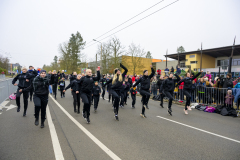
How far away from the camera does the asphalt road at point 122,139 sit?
3588 mm

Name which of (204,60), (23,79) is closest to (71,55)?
(204,60)

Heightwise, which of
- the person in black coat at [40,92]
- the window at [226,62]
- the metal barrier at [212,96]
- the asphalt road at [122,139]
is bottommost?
the asphalt road at [122,139]

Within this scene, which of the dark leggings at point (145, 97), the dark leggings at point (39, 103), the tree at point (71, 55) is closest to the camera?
the dark leggings at point (39, 103)

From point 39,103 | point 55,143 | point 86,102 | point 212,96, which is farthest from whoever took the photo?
point 212,96

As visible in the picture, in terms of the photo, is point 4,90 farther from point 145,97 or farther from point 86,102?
point 145,97

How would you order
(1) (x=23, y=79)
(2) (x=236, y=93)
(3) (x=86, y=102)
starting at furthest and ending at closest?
(2) (x=236, y=93), (1) (x=23, y=79), (3) (x=86, y=102)

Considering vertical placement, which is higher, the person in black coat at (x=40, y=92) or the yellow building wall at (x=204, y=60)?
the yellow building wall at (x=204, y=60)

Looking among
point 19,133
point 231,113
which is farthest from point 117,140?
point 231,113

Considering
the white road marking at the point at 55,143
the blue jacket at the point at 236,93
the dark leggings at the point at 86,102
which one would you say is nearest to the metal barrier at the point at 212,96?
the blue jacket at the point at 236,93

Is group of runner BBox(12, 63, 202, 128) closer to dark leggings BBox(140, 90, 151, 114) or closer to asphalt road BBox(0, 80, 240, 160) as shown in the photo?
dark leggings BBox(140, 90, 151, 114)

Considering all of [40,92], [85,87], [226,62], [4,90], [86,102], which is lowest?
[4,90]

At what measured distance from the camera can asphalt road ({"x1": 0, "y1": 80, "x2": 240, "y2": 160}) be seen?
3.59 m

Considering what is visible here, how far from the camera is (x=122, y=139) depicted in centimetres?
446

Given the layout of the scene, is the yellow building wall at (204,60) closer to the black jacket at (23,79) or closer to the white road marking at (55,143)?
the black jacket at (23,79)
